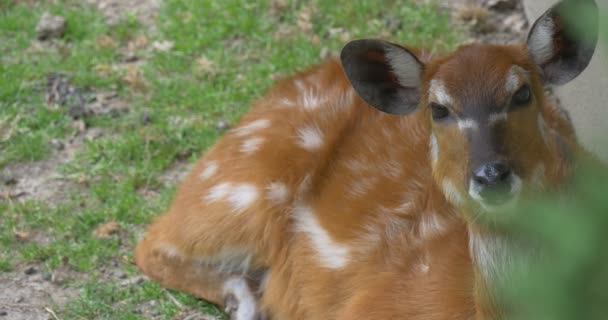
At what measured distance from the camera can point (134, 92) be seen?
6.65 metres

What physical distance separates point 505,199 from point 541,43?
0.79 metres

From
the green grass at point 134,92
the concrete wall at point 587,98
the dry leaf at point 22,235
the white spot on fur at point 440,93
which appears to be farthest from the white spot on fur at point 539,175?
the dry leaf at point 22,235

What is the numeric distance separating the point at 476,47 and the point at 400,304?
1.11 meters

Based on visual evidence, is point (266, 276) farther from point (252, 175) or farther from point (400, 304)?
point (400, 304)

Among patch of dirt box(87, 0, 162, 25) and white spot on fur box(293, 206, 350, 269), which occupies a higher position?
white spot on fur box(293, 206, 350, 269)

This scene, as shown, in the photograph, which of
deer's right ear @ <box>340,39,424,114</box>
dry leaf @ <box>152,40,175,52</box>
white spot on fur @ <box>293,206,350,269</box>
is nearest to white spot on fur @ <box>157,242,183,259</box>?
white spot on fur @ <box>293,206,350,269</box>

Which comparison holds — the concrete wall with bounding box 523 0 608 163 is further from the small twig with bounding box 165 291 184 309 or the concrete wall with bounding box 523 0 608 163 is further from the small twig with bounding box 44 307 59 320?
the small twig with bounding box 44 307 59 320

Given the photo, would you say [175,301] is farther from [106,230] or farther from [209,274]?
[106,230]

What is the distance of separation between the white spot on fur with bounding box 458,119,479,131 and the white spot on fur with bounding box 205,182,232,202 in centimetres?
181

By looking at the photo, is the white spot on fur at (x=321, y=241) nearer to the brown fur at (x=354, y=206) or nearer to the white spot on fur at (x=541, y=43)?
the brown fur at (x=354, y=206)

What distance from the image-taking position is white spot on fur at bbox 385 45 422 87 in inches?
137

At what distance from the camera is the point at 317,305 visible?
13.7 feet

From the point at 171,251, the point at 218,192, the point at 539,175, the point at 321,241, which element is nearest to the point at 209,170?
the point at 218,192

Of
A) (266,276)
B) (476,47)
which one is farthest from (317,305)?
(476,47)
